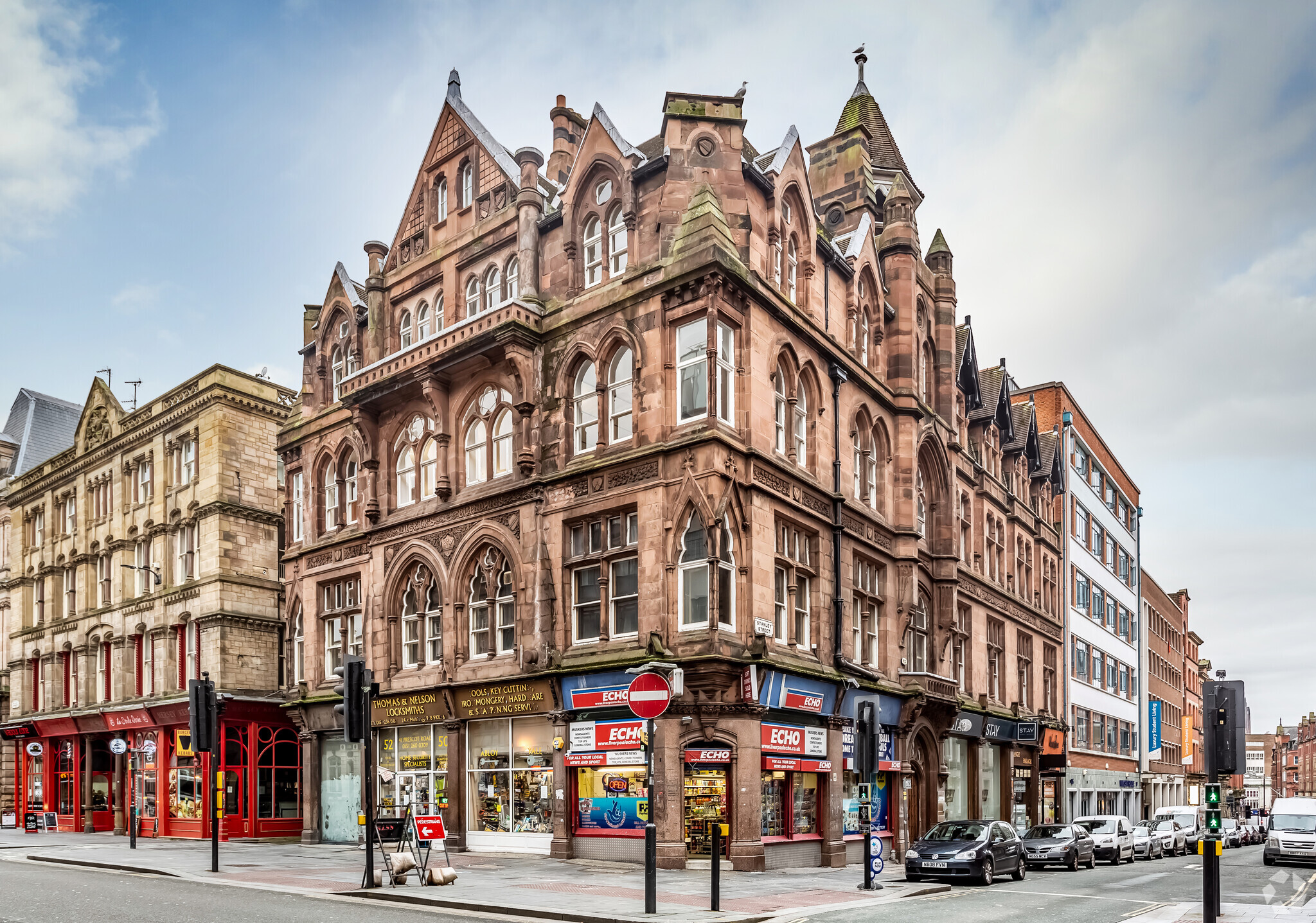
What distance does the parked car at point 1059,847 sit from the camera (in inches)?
1204

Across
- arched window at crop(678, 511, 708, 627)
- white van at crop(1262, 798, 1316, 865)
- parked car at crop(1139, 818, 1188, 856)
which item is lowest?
parked car at crop(1139, 818, 1188, 856)

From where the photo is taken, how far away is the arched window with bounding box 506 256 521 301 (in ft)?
98.8

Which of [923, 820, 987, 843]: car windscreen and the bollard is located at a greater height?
the bollard

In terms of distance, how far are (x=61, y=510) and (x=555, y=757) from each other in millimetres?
31691

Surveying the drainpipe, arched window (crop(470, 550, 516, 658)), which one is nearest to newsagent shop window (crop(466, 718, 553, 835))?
arched window (crop(470, 550, 516, 658))

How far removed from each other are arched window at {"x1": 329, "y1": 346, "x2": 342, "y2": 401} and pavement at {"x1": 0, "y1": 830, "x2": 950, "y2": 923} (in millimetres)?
13808

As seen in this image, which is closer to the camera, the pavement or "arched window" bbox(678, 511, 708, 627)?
the pavement

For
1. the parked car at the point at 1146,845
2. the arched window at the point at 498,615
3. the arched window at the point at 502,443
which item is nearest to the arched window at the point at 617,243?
the arched window at the point at 502,443

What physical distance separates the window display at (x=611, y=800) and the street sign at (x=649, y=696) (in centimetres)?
866

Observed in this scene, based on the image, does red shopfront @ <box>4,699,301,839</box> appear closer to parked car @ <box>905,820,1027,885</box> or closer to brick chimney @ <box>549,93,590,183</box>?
brick chimney @ <box>549,93,590,183</box>

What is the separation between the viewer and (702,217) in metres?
25.4

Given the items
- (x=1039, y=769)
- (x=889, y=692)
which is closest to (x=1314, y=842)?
(x=1039, y=769)

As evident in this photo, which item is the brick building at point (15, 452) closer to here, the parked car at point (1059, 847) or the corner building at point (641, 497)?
the corner building at point (641, 497)

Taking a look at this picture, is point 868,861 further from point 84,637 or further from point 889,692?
point 84,637
